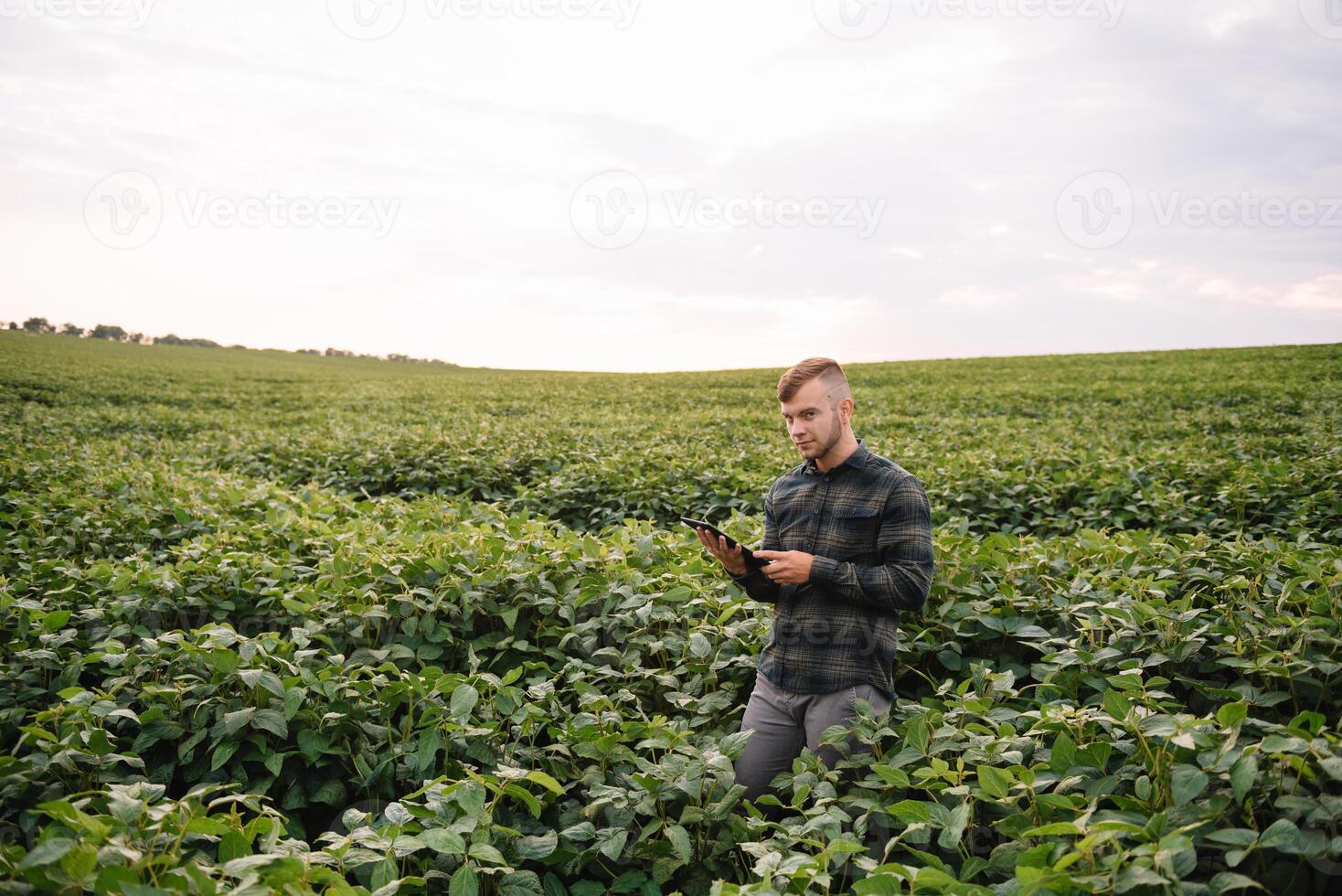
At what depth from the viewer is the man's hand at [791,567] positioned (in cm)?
320

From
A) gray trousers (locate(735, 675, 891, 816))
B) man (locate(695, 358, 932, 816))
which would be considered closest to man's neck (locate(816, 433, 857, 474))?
man (locate(695, 358, 932, 816))

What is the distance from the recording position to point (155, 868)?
6.82 ft

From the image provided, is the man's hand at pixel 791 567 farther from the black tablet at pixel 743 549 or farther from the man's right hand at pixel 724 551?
the man's right hand at pixel 724 551

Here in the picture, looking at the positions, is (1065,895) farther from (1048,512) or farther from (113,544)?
(113,544)

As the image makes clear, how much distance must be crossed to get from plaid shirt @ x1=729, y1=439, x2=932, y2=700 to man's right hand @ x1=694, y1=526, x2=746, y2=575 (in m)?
0.08

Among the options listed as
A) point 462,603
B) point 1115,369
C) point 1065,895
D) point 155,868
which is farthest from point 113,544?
point 1115,369

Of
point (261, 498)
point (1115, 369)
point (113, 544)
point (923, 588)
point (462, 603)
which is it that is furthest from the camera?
point (1115, 369)

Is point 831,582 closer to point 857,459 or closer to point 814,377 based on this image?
point 857,459

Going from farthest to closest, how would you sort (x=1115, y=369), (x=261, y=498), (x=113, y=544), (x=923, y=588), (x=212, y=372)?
(x=212, y=372), (x=1115, y=369), (x=261, y=498), (x=113, y=544), (x=923, y=588)

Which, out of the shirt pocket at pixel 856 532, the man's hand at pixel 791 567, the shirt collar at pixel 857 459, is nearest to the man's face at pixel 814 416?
the shirt collar at pixel 857 459

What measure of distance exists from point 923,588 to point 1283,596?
5.75 ft

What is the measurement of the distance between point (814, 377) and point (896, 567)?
2.92 feet

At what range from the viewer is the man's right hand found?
337 centimetres

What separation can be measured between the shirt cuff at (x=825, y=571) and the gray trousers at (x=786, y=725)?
489mm
